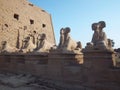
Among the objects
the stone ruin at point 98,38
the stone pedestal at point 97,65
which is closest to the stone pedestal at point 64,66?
the stone pedestal at point 97,65

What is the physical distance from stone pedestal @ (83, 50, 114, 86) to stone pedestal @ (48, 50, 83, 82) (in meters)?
0.60

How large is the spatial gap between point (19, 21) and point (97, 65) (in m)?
14.5

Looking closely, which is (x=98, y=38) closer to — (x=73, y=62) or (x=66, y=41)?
(x=73, y=62)

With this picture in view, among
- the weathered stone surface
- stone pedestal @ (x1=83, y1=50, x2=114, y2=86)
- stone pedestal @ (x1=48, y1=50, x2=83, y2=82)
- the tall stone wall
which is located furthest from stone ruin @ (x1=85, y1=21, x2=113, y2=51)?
the tall stone wall

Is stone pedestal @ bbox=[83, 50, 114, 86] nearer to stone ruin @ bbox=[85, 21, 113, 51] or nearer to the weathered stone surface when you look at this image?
stone ruin @ bbox=[85, 21, 113, 51]

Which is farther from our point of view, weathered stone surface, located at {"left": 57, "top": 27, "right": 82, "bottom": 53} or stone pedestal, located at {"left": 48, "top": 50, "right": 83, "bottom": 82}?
weathered stone surface, located at {"left": 57, "top": 27, "right": 82, "bottom": 53}

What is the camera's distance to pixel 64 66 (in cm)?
703

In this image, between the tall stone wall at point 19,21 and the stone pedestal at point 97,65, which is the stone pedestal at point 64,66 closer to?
the stone pedestal at point 97,65

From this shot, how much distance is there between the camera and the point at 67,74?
6855 mm

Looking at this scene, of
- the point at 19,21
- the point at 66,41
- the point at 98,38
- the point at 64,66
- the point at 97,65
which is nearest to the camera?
the point at 97,65

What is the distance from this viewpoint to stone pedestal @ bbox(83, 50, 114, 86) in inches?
220

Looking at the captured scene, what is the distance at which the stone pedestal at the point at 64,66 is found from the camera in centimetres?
667

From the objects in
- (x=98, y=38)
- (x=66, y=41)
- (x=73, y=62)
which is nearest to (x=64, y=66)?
(x=73, y=62)

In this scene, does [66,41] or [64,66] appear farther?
[66,41]
